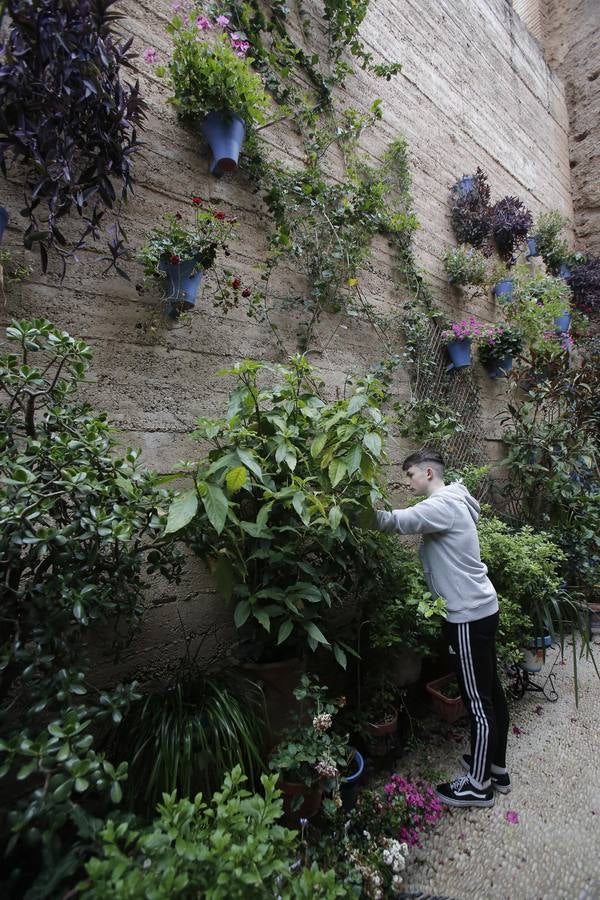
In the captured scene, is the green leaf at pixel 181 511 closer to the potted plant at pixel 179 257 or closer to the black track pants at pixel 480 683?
the potted plant at pixel 179 257

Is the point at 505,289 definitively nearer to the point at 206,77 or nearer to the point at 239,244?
the point at 239,244

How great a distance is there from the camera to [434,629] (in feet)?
7.16

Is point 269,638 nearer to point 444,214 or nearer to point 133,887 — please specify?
point 133,887

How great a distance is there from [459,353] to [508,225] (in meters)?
1.76

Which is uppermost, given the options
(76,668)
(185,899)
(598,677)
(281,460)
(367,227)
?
(367,227)

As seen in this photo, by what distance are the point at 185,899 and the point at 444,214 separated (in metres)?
4.58

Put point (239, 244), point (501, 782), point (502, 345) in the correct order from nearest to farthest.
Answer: point (501, 782) < point (239, 244) < point (502, 345)

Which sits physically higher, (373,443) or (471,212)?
(471,212)

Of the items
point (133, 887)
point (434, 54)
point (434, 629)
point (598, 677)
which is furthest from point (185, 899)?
point (434, 54)

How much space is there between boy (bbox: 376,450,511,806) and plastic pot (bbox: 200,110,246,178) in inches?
75.4

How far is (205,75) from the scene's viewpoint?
211 cm

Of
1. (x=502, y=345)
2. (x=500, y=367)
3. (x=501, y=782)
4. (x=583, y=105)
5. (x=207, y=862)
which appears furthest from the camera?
(x=583, y=105)

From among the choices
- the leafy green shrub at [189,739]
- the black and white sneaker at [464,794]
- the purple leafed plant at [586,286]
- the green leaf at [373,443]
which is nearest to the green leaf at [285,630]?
the leafy green shrub at [189,739]

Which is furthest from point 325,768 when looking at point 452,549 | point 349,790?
point 452,549
